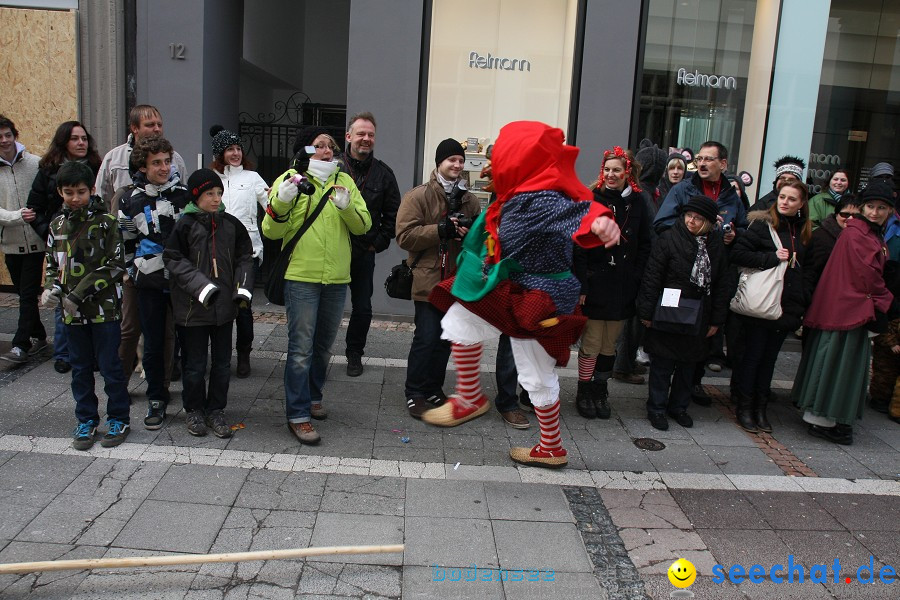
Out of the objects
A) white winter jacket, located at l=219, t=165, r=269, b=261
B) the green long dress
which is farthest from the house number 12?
the green long dress

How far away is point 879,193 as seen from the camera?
5500 millimetres

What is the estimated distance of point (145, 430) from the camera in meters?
4.93

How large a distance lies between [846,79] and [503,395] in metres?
6.40

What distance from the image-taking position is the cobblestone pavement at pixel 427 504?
349 centimetres

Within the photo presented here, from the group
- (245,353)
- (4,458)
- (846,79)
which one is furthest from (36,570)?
(846,79)

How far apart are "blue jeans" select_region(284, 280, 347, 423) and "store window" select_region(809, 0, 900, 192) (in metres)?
6.50

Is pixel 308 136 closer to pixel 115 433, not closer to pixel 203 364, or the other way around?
pixel 203 364

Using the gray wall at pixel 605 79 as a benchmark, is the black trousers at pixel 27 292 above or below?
below

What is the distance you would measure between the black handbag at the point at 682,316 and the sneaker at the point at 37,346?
16.6ft

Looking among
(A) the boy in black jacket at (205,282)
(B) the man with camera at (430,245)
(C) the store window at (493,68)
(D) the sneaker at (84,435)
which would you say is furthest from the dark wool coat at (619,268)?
(D) the sneaker at (84,435)

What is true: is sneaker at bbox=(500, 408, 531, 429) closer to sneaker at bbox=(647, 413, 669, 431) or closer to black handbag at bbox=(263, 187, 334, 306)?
sneaker at bbox=(647, 413, 669, 431)

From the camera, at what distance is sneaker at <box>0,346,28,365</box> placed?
604cm

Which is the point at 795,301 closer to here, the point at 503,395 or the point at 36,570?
the point at 503,395

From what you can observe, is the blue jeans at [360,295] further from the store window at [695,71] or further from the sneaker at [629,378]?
the store window at [695,71]
